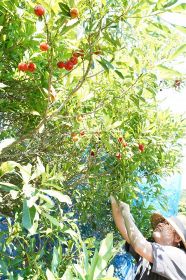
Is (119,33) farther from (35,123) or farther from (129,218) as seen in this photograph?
(129,218)

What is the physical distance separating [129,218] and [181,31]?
1600 millimetres

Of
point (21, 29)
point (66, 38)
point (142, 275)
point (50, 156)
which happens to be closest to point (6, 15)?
point (21, 29)

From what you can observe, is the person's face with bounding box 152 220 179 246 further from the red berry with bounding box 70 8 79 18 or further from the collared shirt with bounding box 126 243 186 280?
the red berry with bounding box 70 8 79 18

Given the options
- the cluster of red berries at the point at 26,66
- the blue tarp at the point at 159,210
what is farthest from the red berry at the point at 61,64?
the blue tarp at the point at 159,210

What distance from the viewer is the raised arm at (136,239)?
2.23 m

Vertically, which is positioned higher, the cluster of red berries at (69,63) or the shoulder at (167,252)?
the cluster of red berries at (69,63)

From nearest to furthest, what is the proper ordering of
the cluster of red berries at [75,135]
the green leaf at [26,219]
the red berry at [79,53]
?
the green leaf at [26,219], the red berry at [79,53], the cluster of red berries at [75,135]

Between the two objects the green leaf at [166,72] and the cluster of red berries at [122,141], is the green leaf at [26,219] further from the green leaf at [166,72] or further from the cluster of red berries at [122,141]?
the cluster of red berries at [122,141]

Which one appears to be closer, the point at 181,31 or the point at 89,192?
the point at 181,31

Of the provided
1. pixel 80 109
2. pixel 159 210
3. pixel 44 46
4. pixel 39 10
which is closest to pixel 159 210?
pixel 159 210

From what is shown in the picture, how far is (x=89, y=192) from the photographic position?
8.54 ft

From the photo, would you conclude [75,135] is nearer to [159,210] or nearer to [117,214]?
[117,214]

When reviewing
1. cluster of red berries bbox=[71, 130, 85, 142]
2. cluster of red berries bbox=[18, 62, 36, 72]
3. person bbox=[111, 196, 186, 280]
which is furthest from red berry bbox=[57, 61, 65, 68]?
person bbox=[111, 196, 186, 280]

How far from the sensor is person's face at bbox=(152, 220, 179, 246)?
2.55 meters
